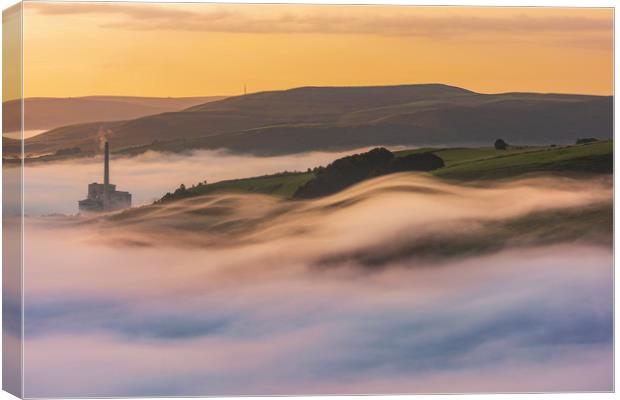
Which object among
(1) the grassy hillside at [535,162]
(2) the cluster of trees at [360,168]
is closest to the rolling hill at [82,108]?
(2) the cluster of trees at [360,168]

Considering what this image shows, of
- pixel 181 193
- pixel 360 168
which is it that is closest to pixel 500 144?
pixel 360 168

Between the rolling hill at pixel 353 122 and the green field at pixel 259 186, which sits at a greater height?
the rolling hill at pixel 353 122

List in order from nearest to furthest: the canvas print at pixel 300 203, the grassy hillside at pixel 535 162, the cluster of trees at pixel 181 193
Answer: the canvas print at pixel 300 203 → the cluster of trees at pixel 181 193 → the grassy hillside at pixel 535 162

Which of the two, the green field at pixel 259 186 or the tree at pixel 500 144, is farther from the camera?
the tree at pixel 500 144

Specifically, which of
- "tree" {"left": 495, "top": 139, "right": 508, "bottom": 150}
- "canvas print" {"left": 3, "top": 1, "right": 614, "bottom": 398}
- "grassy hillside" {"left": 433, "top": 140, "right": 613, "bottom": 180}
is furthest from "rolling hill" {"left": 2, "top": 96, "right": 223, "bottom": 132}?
"tree" {"left": 495, "top": 139, "right": 508, "bottom": 150}

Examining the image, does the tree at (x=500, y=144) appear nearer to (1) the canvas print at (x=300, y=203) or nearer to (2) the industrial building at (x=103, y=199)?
(1) the canvas print at (x=300, y=203)

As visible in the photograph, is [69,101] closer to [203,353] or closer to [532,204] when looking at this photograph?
[203,353]
